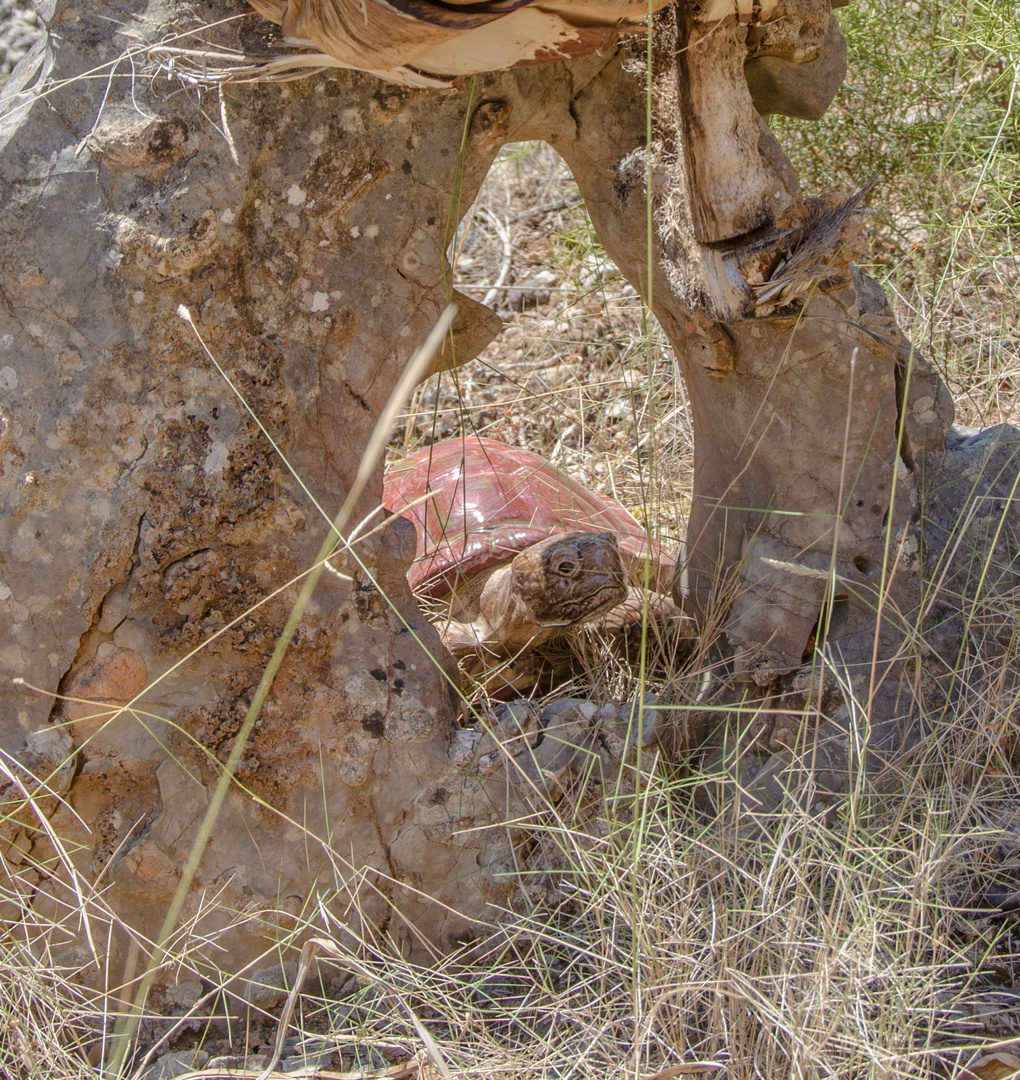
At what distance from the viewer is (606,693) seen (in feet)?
7.39

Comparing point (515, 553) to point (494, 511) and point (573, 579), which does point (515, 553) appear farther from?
point (573, 579)

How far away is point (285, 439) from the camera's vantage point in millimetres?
1818

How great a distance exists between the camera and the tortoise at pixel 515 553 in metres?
2.13

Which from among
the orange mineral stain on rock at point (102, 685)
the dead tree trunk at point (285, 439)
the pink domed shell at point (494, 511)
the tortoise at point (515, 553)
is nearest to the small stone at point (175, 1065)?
the dead tree trunk at point (285, 439)

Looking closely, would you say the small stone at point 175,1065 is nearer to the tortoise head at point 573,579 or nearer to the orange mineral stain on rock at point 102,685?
the orange mineral stain on rock at point 102,685

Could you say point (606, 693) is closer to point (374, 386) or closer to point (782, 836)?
point (782, 836)

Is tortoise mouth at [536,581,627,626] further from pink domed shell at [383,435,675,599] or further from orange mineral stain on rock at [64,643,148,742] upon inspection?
orange mineral stain on rock at [64,643,148,742]

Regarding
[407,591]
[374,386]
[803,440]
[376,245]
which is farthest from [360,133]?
[803,440]

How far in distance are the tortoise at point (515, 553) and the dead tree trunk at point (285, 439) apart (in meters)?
0.30

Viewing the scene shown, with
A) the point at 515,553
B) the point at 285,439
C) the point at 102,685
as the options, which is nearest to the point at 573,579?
the point at 285,439

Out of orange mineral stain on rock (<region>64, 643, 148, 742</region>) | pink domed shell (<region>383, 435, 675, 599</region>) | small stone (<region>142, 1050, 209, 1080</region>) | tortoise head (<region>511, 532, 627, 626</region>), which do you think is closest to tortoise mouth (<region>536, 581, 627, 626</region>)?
tortoise head (<region>511, 532, 627, 626</region>)

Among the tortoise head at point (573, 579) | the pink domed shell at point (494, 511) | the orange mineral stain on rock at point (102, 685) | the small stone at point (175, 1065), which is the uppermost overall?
the orange mineral stain on rock at point (102, 685)

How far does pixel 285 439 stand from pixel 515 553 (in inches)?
48.1

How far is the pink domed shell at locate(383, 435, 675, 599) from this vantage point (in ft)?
9.60
